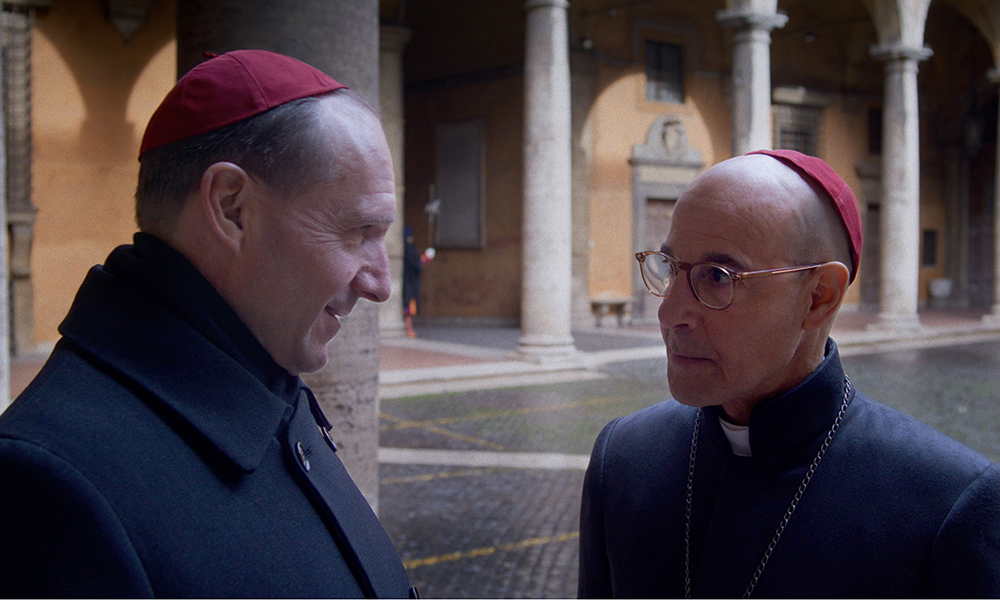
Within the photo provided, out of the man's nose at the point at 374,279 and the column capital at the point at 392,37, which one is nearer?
the man's nose at the point at 374,279

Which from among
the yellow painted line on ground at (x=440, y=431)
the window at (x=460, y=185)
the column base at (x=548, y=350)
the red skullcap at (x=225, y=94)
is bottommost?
the yellow painted line on ground at (x=440, y=431)

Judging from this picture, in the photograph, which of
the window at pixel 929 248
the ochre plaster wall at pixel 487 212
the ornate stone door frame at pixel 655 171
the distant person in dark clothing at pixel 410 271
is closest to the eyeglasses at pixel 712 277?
the distant person in dark clothing at pixel 410 271

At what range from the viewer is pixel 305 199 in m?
1.19

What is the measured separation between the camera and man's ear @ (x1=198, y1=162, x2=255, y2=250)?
44.7 inches

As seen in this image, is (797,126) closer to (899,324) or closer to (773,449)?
(899,324)

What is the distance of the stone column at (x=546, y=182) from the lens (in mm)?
11586

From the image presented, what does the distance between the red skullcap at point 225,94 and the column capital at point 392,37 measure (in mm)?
14449

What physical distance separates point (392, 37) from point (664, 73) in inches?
252

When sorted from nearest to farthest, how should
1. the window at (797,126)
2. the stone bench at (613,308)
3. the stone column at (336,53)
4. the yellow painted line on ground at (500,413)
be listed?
the stone column at (336,53) → the yellow painted line on ground at (500,413) → the stone bench at (613,308) → the window at (797,126)

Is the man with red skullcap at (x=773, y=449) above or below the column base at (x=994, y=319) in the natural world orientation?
above

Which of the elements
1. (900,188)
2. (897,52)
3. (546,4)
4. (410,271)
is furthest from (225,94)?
(897,52)

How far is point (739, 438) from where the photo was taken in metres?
1.48

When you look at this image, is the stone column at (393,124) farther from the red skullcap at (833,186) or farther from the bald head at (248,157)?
the bald head at (248,157)

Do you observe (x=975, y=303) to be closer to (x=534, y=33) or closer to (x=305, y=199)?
(x=534, y=33)
